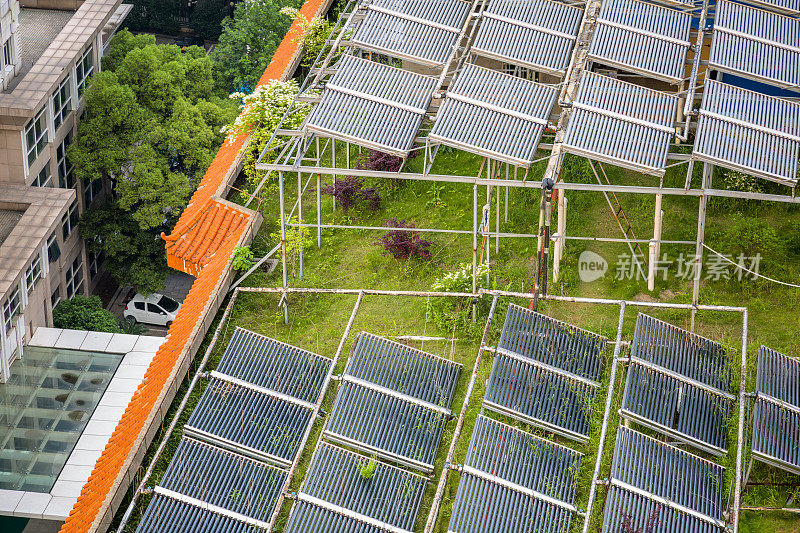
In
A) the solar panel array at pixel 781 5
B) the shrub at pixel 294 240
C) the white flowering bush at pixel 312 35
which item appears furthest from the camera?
the white flowering bush at pixel 312 35

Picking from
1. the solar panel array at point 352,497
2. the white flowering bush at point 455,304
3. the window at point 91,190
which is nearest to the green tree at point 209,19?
the window at point 91,190

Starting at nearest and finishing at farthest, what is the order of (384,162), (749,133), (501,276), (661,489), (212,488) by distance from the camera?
(661,489) < (212,488) < (749,133) < (501,276) < (384,162)

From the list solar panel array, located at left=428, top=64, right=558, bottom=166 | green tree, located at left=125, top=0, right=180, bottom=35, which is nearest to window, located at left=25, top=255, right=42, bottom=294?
solar panel array, located at left=428, top=64, right=558, bottom=166

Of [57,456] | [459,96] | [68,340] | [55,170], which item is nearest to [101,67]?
[55,170]

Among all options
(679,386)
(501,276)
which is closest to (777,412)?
(679,386)

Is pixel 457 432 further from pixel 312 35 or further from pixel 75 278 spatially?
pixel 75 278

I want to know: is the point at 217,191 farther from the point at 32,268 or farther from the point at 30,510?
the point at 32,268

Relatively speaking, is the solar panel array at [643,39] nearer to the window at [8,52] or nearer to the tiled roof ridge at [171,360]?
the tiled roof ridge at [171,360]
